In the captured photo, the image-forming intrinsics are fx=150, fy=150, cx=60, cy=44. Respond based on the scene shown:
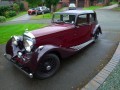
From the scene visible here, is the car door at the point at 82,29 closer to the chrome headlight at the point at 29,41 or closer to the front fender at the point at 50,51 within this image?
the front fender at the point at 50,51

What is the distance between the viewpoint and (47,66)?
4.23 metres

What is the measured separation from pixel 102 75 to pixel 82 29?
2246mm

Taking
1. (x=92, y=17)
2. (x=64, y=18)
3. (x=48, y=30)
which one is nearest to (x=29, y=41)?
(x=48, y=30)

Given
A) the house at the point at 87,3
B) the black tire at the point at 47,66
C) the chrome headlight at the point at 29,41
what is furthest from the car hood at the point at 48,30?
the house at the point at 87,3

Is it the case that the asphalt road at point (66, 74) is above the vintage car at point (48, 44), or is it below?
below

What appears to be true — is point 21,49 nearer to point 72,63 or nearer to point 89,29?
point 72,63

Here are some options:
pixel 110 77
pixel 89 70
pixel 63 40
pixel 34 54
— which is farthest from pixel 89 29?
pixel 34 54

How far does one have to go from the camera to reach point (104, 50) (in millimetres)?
6145

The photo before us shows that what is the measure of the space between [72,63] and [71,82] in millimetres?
1201

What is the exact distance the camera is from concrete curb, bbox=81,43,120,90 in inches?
142

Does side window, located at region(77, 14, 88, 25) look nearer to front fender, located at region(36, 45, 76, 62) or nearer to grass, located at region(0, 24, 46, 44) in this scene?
front fender, located at region(36, 45, 76, 62)

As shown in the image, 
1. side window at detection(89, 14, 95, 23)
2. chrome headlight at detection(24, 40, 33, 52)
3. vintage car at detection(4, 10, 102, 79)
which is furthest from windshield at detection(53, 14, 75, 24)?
chrome headlight at detection(24, 40, 33, 52)

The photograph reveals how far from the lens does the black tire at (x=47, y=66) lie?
4.11m

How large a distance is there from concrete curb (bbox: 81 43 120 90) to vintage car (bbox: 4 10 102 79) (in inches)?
44.6
